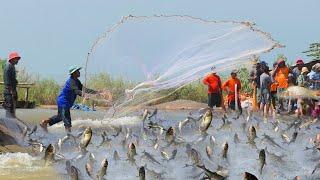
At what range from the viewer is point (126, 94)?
15023 mm

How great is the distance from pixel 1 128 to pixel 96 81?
2014 cm

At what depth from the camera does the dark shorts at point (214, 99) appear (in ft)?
66.7

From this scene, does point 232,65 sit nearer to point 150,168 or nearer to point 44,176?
point 150,168

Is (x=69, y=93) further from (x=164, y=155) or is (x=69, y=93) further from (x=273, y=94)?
(x=273, y=94)

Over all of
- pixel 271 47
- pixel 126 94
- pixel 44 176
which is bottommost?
pixel 44 176

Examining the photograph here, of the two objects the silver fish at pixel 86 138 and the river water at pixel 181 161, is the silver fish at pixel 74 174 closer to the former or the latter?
the river water at pixel 181 161

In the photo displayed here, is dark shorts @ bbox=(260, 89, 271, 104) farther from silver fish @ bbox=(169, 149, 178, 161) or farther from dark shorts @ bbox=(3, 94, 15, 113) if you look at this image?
silver fish @ bbox=(169, 149, 178, 161)

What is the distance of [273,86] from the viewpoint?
19.8 meters

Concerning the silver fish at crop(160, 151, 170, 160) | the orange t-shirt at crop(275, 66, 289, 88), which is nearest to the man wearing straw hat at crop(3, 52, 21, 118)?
the silver fish at crop(160, 151, 170, 160)

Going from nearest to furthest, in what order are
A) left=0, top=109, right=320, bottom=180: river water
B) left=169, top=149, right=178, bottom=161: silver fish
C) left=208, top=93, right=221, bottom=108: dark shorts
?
Answer: 1. left=0, top=109, right=320, bottom=180: river water
2. left=169, top=149, right=178, bottom=161: silver fish
3. left=208, top=93, right=221, bottom=108: dark shorts

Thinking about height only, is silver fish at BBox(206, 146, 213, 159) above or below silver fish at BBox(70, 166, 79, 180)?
above

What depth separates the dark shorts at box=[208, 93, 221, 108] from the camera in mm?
20344

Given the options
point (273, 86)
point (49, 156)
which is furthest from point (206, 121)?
point (273, 86)

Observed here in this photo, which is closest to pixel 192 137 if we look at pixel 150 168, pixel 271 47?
pixel 271 47
